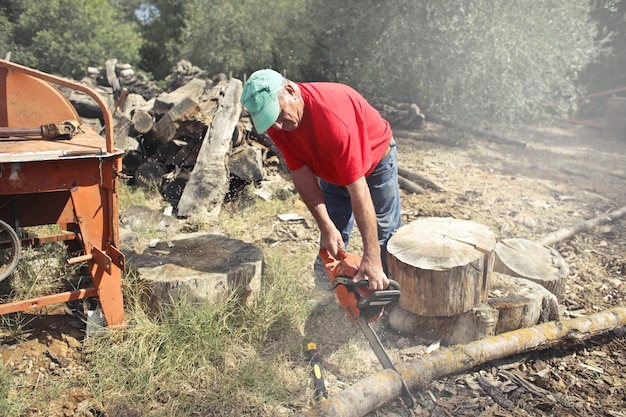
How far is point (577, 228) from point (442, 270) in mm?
3253

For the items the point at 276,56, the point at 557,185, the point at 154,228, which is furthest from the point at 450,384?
the point at 276,56

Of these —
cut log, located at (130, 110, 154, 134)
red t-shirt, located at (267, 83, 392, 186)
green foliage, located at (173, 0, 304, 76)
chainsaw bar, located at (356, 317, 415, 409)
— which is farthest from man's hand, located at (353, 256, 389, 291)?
green foliage, located at (173, 0, 304, 76)

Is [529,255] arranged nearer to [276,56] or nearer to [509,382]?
[509,382]

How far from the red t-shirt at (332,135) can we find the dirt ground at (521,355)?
132 centimetres

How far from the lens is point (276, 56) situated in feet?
47.2

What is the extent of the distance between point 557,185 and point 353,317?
6179 mm

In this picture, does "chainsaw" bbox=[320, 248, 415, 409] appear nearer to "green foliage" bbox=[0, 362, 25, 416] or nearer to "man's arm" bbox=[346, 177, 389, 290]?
"man's arm" bbox=[346, 177, 389, 290]

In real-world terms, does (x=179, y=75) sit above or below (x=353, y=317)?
above

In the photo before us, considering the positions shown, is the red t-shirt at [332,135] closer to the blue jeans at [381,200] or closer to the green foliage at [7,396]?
the blue jeans at [381,200]

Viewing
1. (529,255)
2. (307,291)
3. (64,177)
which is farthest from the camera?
(529,255)

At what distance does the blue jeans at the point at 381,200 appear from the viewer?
3.41 meters

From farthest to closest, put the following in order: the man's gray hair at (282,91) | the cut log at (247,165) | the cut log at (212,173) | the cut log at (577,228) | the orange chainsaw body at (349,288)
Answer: the cut log at (247,165) < the cut log at (212,173) < the cut log at (577,228) < the orange chainsaw body at (349,288) < the man's gray hair at (282,91)

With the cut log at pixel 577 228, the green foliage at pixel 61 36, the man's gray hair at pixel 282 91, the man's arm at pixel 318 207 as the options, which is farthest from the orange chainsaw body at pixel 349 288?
the green foliage at pixel 61 36

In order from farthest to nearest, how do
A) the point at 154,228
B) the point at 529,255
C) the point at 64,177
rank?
the point at 154,228
the point at 529,255
the point at 64,177
